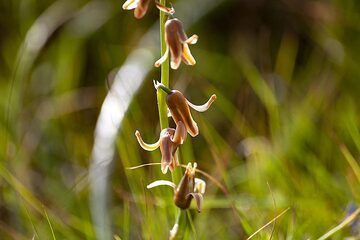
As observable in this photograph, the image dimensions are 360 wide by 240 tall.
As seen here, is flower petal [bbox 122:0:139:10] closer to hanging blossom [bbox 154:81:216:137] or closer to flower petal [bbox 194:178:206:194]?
hanging blossom [bbox 154:81:216:137]

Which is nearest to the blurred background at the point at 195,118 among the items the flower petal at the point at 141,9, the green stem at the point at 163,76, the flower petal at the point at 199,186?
the flower petal at the point at 199,186

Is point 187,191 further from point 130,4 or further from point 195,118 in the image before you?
point 195,118

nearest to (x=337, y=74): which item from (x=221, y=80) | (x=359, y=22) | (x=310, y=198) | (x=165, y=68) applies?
(x=359, y=22)

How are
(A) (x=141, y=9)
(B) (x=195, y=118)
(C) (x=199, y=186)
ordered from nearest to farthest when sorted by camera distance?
(A) (x=141, y=9), (C) (x=199, y=186), (B) (x=195, y=118)

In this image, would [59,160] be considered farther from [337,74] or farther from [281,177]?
[337,74]

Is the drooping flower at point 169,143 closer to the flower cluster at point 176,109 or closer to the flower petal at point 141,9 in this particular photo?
the flower cluster at point 176,109

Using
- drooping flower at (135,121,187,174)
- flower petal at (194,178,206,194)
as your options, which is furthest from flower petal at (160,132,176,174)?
flower petal at (194,178,206,194)

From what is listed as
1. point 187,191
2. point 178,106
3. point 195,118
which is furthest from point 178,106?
point 195,118
